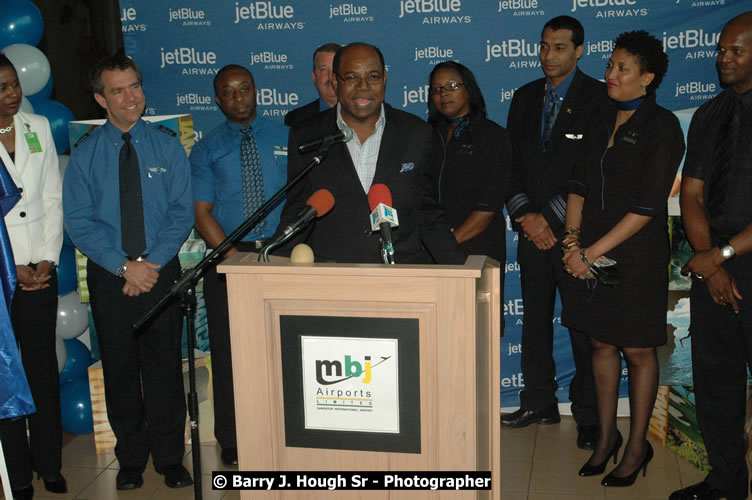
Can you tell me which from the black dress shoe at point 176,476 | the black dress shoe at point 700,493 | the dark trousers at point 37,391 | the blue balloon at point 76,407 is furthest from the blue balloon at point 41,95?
the black dress shoe at point 700,493

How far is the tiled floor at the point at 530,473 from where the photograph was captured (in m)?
3.68

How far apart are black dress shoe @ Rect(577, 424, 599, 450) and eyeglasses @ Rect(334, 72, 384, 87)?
87.5 inches

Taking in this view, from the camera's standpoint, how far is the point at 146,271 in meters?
3.63

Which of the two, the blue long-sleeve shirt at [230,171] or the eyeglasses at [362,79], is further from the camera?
the blue long-sleeve shirt at [230,171]

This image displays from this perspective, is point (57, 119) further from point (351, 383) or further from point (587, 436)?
point (587, 436)

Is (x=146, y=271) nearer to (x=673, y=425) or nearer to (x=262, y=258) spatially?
(x=262, y=258)

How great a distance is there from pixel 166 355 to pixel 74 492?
0.82 metres

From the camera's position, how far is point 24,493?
3715mm

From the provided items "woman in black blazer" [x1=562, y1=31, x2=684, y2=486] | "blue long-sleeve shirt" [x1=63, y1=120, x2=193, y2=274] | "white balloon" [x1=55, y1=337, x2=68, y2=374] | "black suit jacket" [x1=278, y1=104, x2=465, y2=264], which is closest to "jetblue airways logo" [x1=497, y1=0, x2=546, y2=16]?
"woman in black blazer" [x1=562, y1=31, x2=684, y2=486]

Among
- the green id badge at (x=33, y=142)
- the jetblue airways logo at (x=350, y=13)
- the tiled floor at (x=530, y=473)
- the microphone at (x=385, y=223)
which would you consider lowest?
the tiled floor at (x=530, y=473)

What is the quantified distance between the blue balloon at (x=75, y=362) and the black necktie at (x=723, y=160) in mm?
3462

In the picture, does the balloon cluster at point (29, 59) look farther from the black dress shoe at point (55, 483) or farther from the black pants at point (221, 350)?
the black dress shoe at point (55, 483)

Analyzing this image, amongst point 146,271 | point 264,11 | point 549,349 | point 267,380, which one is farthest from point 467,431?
point 264,11

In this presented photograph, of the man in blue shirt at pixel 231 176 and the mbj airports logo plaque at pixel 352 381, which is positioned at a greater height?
the man in blue shirt at pixel 231 176
